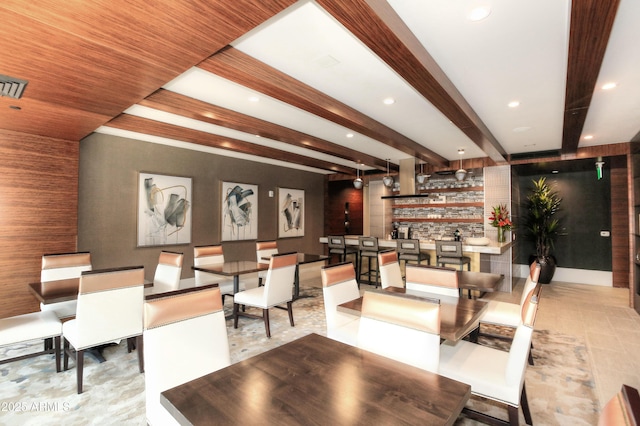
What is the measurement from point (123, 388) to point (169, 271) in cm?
133

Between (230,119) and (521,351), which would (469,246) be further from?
(230,119)

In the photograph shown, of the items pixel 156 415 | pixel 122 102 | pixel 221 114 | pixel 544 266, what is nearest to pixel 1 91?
pixel 122 102

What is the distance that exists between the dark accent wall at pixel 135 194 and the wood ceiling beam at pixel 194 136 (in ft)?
2.05

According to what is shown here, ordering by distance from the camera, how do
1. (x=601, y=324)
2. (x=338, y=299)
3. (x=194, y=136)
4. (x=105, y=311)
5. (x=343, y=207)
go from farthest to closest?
(x=343, y=207) < (x=194, y=136) < (x=601, y=324) < (x=338, y=299) < (x=105, y=311)

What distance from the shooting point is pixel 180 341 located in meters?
1.56

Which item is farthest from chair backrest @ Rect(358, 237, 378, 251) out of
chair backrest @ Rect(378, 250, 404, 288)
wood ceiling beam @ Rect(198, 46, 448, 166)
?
chair backrest @ Rect(378, 250, 404, 288)

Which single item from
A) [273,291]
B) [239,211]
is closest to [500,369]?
[273,291]

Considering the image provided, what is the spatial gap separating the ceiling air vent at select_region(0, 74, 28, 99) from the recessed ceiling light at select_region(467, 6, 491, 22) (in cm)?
313

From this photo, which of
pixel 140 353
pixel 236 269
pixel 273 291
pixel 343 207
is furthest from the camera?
pixel 343 207

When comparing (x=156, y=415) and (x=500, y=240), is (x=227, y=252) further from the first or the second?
(x=500, y=240)

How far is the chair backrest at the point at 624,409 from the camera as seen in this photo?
70cm

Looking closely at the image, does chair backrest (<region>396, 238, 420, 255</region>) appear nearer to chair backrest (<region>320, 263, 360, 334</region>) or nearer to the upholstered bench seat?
chair backrest (<region>320, 263, 360, 334</region>)

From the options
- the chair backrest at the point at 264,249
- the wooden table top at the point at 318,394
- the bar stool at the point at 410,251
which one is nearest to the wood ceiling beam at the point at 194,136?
the chair backrest at the point at 264,249

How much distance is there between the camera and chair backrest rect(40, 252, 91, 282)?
3229 mm
